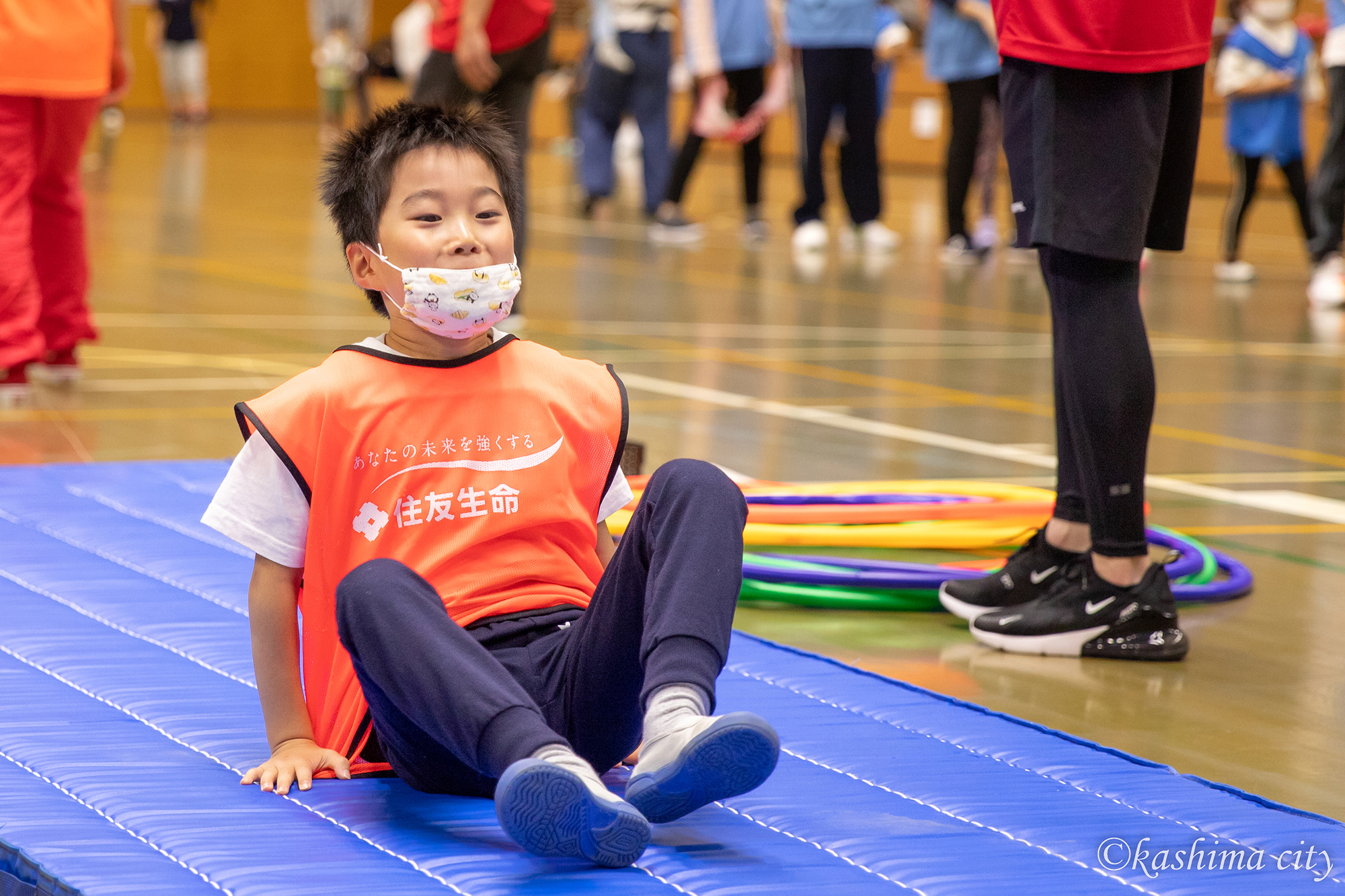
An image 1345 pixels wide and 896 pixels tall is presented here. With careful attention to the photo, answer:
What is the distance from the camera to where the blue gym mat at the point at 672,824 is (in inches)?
64.0

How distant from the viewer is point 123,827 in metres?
1.72

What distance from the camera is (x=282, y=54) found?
20688 millimetres

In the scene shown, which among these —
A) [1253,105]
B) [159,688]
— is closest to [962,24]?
[1253,105]

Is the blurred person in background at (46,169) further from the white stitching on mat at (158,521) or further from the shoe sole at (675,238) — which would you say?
the shoe sole at (675,238)

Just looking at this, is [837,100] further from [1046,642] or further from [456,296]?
[456,296]

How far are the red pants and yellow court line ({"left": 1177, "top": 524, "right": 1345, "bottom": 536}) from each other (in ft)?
8.63

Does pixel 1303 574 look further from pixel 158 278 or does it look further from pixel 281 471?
pixel 158 278

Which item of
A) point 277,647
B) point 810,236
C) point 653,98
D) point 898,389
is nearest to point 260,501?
point 277,647

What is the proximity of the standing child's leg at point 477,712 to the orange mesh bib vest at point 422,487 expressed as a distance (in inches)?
6.3

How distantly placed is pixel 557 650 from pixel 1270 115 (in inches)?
266

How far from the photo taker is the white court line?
3564 mm

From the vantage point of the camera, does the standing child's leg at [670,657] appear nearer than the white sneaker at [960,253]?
Yes

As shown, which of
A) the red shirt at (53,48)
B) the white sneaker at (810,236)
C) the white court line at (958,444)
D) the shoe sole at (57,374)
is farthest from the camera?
the white sneaker at (810,236)

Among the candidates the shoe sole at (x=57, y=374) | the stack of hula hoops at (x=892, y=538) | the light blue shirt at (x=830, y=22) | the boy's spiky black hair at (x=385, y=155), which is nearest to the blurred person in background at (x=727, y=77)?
the light blue shirt at (x=830, y=22)
